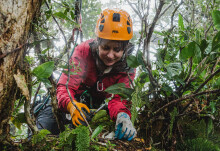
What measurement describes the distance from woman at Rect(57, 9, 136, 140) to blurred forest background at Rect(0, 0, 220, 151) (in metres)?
0.42

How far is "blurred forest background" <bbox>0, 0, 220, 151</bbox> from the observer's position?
3.22 feet

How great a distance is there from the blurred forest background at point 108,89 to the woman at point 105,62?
42 cm

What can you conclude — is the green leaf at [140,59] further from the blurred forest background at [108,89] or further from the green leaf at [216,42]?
the green leaf at [216,42]

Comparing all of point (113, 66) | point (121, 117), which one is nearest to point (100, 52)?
point (113, 66)

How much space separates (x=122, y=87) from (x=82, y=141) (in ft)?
2.93

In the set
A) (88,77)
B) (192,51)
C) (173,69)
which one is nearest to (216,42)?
(192,51)

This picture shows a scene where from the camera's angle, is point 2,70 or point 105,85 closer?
point 2,70

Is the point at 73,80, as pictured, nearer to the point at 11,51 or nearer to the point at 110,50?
the point at 110,50

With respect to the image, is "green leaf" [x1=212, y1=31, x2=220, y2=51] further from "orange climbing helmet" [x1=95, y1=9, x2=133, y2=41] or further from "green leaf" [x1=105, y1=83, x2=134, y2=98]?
"orange climbing helmet" [x1=95, y1=9, x2=133, y2=41]

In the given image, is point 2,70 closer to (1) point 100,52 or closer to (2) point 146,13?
(2) point 146,13

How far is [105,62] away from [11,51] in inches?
70.7

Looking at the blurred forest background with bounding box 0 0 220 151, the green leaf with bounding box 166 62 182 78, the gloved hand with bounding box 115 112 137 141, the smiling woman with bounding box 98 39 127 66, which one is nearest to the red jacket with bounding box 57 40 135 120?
the smiling woman with bounding box 98 39 127 66

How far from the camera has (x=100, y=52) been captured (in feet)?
8.28

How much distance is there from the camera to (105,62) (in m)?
2.65
